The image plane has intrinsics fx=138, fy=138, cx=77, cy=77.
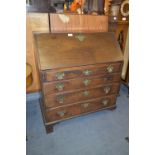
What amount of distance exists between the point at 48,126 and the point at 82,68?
0.76m

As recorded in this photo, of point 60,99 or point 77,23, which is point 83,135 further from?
point 77,23

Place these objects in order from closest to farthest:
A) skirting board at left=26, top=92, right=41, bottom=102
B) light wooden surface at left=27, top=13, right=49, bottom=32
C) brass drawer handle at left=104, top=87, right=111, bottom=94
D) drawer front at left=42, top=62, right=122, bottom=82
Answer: drawer front at left=42, top=62, right=122, bottom=82 < light wooden surface at left=27, top=13, right=49, bottom=32 < brass drawer handle at left=104, top=87, right=111, bottom=94 < skirting board at left=26, top=92, right=41, bottom=102

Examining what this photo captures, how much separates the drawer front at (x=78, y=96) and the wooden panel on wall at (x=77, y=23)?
29.3 inches

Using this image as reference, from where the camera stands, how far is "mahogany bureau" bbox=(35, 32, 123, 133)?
1.34 meters

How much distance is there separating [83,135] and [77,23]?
1.33 m

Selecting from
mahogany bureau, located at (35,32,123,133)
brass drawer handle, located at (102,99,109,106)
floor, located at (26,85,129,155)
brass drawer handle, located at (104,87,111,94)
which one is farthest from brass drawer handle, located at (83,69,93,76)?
floor, located at (26,85,129,155)

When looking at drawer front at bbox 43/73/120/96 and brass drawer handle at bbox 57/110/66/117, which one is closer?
drawer front at bbox 43/73/120/96

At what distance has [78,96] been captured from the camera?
157 cm

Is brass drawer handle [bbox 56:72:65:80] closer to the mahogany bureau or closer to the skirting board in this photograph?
the mahogany bureau

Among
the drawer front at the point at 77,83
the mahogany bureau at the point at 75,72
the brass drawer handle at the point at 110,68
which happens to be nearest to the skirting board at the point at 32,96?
the mahogany bureau at the point at 75,72

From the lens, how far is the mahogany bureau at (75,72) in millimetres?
1338

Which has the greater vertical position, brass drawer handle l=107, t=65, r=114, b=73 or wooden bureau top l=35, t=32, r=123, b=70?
wooden bureau top l=35, t=32, r=123, b=70
